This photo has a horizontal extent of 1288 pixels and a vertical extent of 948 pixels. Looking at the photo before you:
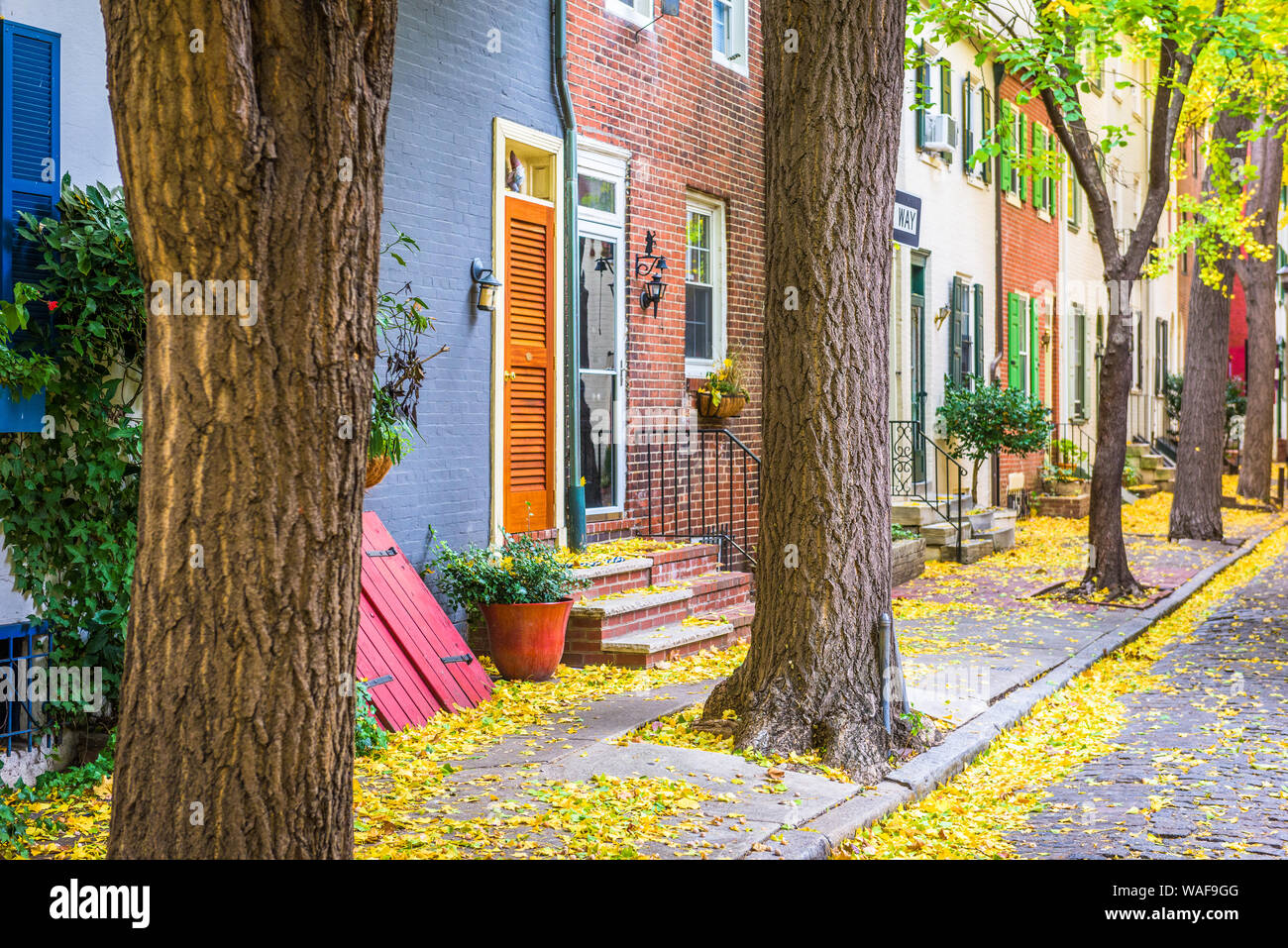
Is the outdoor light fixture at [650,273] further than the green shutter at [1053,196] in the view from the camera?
No

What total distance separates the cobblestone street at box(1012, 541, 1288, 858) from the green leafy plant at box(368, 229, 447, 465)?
417 centimetres

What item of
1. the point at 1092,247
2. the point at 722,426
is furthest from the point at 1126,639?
the point at 1092,247

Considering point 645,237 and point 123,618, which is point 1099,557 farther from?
point 123,618

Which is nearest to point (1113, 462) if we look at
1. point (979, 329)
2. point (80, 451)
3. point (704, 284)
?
point (704, 284)

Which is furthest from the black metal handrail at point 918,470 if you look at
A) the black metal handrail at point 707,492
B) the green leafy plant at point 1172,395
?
the green leafy plant at point 1172,395

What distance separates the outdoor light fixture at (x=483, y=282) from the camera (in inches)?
356

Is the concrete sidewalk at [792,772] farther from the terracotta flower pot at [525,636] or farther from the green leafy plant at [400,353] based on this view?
the green leafy plant at [400,353]

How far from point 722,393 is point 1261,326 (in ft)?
52.0

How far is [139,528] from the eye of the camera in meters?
3.41

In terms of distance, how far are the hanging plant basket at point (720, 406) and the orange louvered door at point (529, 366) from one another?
253cm

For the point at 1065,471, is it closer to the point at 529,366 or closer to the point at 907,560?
the point at 907,560

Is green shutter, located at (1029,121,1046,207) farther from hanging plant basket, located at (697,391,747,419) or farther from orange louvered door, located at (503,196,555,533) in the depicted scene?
orange louvered door, located at (503,196,555,533)

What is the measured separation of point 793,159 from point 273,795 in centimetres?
456

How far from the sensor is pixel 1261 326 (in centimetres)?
2389
